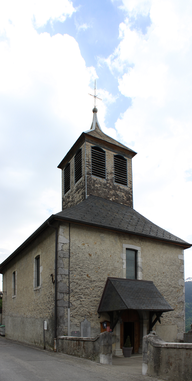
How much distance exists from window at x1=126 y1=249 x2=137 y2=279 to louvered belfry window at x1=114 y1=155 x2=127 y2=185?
505 centimetres

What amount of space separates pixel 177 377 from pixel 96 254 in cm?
590

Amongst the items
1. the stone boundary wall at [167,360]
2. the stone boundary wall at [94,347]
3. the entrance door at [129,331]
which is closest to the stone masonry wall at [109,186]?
the entrance door at [129,331]

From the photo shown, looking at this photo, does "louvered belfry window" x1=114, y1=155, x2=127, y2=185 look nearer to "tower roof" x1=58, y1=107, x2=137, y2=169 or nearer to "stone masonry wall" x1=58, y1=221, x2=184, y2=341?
"tower roof" x1=58, y1=107, x2=137, y2=169

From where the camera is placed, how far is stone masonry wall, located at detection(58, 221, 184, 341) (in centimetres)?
1050

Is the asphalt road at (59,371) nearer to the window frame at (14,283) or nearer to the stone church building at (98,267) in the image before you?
the stone church building at (98,267)

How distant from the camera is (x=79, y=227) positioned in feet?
36.9

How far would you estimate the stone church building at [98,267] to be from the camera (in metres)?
10.4

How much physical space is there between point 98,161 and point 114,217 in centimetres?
394

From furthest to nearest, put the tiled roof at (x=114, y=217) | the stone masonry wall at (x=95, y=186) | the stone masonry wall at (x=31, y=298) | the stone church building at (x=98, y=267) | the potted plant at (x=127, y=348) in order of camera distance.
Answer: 1. the stone masonry wall at (x=95, y=186)
2. the tiled roof at (x=114, y=217)
3. the stone masonry wall at (x=31, y=298)
4. the stone church building at (x=98, y=267)
5. the potted plant at (x=127, y=348)

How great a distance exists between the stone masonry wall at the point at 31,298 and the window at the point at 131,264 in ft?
10.0

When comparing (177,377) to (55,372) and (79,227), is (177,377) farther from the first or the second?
(79,227)

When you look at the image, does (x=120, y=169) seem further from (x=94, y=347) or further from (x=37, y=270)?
(x=94, y=347)

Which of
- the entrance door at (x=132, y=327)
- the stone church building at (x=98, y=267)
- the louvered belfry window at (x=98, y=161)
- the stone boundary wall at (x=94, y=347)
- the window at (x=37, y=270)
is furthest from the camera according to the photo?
the louvered belfry window at (x=98, y=161)

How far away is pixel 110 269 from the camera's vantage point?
37.8 ft
